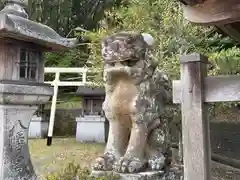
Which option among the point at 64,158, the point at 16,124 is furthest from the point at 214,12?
the point at 64,158

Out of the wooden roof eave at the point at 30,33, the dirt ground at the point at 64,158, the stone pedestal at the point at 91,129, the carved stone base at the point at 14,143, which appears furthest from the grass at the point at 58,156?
the wooden roof eave at the point at 30,33

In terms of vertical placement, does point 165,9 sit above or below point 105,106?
above

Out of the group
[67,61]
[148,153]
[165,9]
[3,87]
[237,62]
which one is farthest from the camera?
[67,61]

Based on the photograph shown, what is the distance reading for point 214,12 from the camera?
67.4 inches

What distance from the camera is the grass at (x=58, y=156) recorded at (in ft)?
21.2

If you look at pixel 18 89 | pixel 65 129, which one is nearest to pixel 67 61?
pixel 65 129

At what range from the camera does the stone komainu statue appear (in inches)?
134

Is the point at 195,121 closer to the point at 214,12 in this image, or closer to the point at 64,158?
the point at 214,12

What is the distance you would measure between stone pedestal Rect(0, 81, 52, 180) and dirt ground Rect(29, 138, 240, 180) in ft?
6.08

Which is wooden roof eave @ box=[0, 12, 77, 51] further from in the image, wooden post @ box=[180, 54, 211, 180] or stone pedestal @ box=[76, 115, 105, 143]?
stone pedestal @ box=[76, 115, 105, 143]

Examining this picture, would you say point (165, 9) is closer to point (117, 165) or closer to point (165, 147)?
point (165, 147)

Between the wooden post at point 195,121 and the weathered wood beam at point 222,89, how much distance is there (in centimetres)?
4

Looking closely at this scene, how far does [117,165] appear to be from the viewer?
328cm

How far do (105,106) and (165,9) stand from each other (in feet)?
10.5
